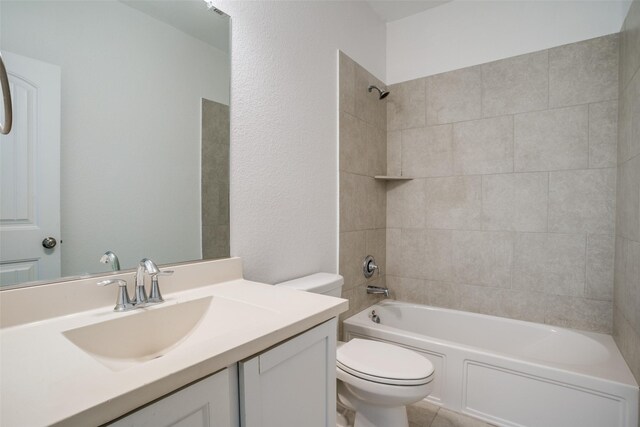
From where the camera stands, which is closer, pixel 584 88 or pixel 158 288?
pixel 158 288

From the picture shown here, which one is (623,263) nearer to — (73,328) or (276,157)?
(276,157)

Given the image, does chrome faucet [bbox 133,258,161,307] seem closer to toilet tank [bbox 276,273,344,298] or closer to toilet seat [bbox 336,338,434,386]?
toilet tank [bbox 276,273,344,298]

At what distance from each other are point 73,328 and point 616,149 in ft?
8.73

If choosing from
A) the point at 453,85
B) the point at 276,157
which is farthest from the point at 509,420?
the point at 453,85

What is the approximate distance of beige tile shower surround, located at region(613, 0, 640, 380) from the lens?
1.45 metres

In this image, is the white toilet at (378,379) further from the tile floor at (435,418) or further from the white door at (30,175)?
the white door at (30,175)

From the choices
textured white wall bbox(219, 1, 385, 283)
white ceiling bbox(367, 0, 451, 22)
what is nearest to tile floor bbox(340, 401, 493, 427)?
textured white wall bbox(219, 1, 385, 283)

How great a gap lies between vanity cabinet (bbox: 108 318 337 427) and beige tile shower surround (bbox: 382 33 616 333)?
1.69 m

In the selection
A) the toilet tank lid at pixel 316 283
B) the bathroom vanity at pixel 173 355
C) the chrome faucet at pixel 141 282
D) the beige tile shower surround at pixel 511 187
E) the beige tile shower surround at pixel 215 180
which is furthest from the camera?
the beige tile shower surround at pixel 511 187

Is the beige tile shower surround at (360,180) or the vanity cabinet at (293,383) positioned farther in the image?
the beige tile shower surround at (360,180)

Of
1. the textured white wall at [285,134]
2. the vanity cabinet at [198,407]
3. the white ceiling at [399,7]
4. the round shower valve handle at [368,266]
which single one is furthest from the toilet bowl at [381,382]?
the white ceiling at [399,7]

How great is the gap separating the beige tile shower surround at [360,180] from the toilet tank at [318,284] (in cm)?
34

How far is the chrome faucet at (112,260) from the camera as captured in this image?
38.5 inches

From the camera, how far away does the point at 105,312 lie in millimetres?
909
